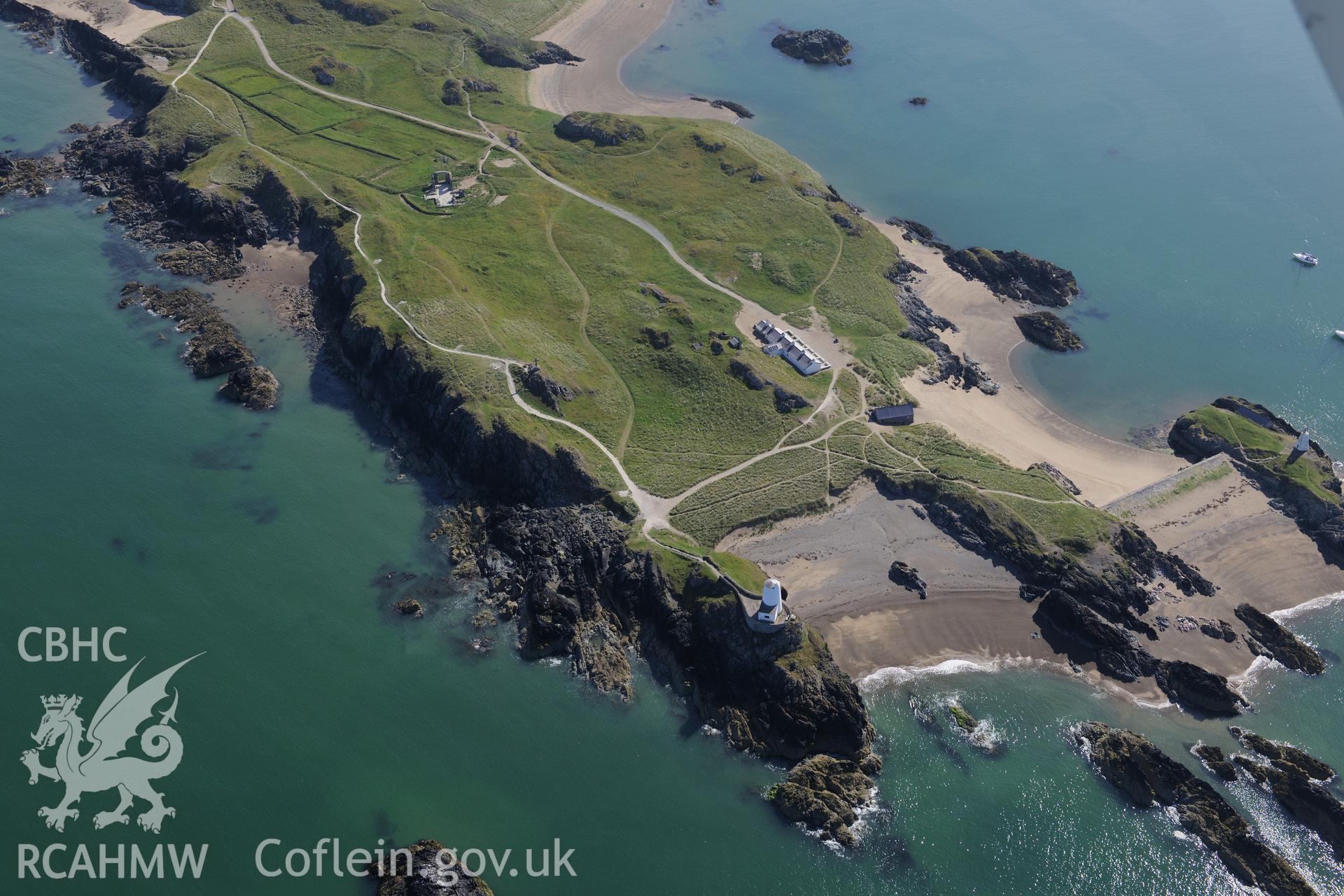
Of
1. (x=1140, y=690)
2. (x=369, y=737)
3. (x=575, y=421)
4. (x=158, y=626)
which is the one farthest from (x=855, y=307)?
(x=158, y=626)

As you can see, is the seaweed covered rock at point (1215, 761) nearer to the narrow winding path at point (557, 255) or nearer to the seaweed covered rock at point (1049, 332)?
the narrow winding path at point (557, 255)

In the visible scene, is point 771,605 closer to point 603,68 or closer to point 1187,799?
point 1187,799

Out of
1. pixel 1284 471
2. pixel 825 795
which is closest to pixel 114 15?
pixel 825 795

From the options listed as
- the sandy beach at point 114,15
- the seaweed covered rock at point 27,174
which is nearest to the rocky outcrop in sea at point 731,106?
the sandy beach at point 114,15

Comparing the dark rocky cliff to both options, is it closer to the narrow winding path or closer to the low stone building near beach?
the narrow winding path

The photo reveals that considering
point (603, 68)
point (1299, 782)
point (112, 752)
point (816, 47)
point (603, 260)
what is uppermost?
point (816, 47)

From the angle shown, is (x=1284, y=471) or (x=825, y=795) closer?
(x=825, y=795)
